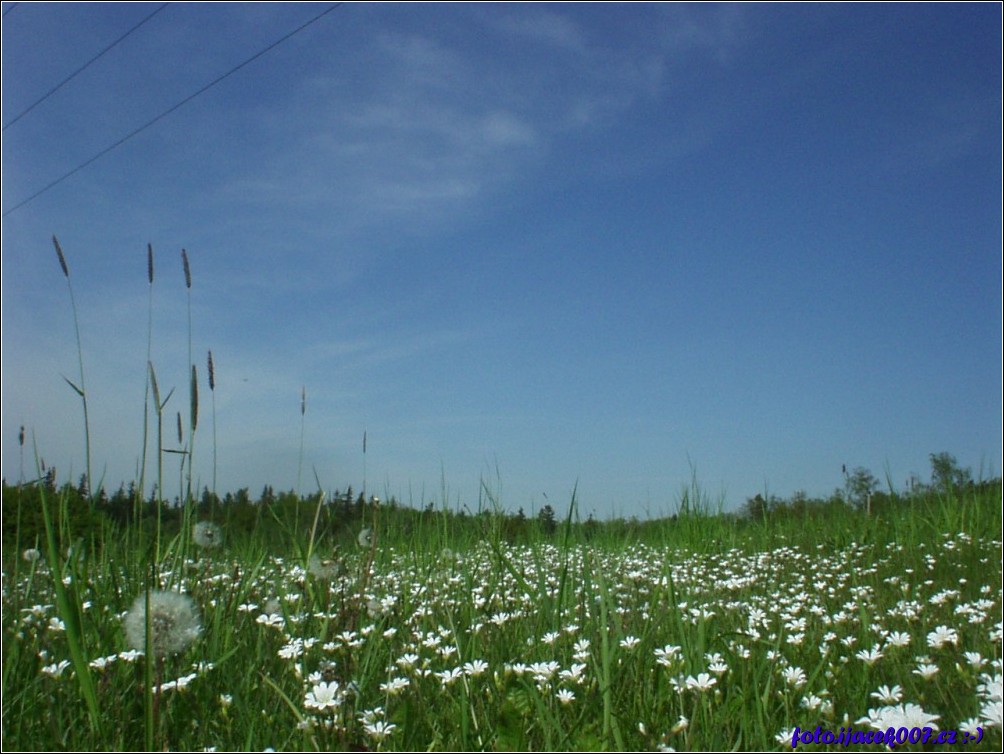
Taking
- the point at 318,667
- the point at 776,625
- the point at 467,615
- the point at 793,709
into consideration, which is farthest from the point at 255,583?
the point at 793,709

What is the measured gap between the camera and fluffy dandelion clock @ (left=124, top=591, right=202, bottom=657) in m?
2.48

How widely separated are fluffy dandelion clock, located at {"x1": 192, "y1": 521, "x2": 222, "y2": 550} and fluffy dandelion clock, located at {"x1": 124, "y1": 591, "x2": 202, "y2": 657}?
1.24 meters

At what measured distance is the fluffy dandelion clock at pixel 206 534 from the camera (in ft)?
12.6

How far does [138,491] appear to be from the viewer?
302cm

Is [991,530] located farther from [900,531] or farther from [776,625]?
[776,625]

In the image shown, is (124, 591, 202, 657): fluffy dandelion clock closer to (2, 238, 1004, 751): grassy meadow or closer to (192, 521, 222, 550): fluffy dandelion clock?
(2, 238, 1004, 751): grassy meadow

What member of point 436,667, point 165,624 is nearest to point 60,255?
point 165,624

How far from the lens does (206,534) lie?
12.8ft

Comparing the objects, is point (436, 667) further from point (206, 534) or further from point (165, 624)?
point (206, 534)

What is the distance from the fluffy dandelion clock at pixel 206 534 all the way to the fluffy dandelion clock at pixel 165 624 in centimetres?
Result: 124

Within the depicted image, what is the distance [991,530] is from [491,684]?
7.40 m

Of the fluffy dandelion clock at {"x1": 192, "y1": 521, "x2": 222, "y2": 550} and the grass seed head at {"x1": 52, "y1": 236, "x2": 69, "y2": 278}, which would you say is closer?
the grass seed head at {"x1": 52, "y1": 236, "x2": 69, "y2": 278}

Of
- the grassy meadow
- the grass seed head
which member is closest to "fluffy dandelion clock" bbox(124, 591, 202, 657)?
the grassy meadow

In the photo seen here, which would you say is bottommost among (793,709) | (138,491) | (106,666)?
(793,709)
